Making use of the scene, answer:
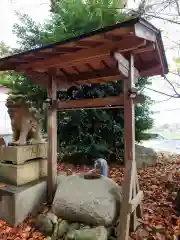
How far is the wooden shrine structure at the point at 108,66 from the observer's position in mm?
2400

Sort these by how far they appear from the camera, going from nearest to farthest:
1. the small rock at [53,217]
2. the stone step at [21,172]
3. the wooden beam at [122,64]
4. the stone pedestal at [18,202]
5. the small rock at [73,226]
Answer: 1. the wooden beam at [122,64]
2. the small rock at [73,226]
3. the small rock at [53,217]
4. the stone pedestal at [18,202]
5. the stone step at [21,172]

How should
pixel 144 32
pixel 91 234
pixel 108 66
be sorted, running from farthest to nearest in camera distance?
pixel 108 66 < pixel 91 234 < pixel 144 32

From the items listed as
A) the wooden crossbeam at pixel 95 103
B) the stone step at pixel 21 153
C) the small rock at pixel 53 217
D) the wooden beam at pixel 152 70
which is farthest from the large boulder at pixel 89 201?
the wooden beam at pixel 152 70

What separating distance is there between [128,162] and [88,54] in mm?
1608

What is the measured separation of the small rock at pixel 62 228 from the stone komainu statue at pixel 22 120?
1.58 m

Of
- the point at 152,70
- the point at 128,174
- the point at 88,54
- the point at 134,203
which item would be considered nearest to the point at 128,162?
the point at 128,174

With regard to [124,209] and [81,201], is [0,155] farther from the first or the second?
[124,209]

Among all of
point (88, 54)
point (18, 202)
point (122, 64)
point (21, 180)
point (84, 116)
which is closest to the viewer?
point (122, 64)

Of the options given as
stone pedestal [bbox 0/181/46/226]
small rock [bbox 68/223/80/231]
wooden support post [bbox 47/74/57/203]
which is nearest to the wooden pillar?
small rock [bbox 68/223/80/231]

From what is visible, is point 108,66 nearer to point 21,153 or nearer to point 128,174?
point 128,174

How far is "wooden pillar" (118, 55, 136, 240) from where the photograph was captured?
246cm

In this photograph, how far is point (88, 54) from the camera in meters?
2.79

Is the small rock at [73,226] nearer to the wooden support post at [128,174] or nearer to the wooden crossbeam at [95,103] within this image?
the wooden support post at [128,174]

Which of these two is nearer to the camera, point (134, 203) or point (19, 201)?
point (134, 203)
